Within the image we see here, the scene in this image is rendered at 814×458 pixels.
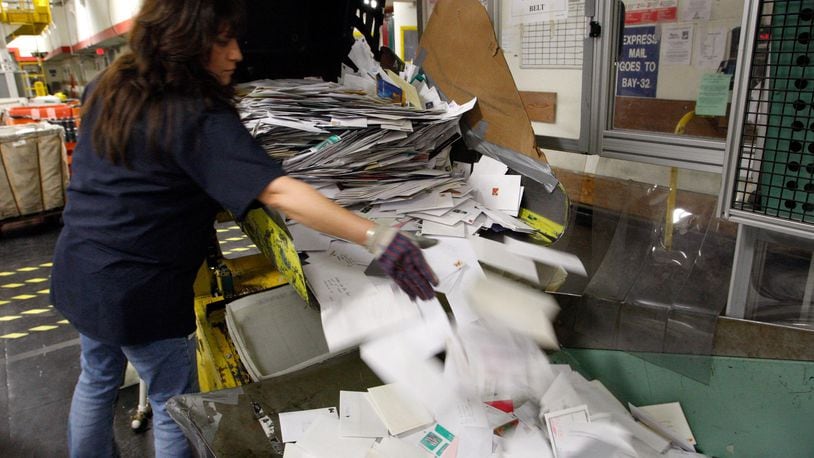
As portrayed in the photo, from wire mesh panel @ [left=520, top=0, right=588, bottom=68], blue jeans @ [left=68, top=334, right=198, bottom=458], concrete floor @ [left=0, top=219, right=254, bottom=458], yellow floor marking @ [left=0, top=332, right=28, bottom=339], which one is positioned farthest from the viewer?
yellow floor marking @ [left=0, top=332, right=28, bottom=339]

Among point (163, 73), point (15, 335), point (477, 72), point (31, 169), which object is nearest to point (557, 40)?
point (477, 72)

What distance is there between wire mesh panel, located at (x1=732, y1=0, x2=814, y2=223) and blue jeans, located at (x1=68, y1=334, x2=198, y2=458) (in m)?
1.46

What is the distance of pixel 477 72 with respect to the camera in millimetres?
1625

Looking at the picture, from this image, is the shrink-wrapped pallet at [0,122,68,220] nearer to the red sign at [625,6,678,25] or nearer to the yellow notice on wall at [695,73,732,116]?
the red sign at [625,6,678,25]

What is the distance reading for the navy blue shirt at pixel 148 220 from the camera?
103 cm

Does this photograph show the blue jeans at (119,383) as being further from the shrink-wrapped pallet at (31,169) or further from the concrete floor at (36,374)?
the shrink-wrapped pallet at (31,169)

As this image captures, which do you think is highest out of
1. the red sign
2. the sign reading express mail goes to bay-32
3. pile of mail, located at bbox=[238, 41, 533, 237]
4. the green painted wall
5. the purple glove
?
the red sign

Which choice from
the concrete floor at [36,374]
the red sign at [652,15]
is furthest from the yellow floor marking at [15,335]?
the red sign at [652,15]

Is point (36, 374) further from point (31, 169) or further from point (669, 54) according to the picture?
point (669, 54)

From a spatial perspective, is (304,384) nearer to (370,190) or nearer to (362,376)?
(362,376)

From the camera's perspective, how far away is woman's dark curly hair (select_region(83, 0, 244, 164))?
105 centimetres

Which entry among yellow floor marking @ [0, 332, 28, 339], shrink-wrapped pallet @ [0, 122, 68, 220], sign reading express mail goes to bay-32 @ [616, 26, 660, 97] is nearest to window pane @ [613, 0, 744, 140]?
sign reading express mail goes to bay-32 @ [616, 26, 660, 97]

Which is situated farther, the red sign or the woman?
the red sign

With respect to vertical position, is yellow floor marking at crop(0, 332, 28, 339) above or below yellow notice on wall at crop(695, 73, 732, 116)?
below
